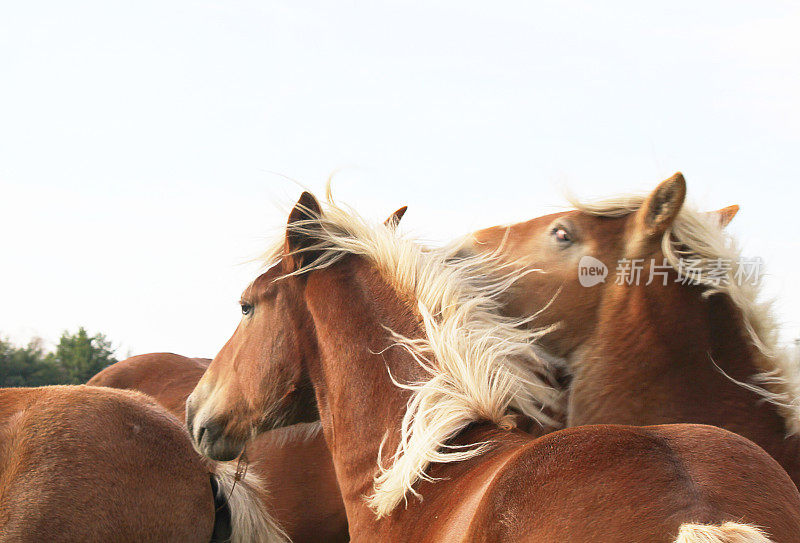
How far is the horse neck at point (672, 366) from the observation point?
2.76m

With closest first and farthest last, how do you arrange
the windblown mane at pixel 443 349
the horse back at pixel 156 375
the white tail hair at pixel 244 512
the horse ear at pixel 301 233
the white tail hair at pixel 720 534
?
the white tail hair at pixel 720 534
the windblown mane at pixel 443 349
the horse ear at pixel 301 233
the white tail hair at pixel 244 512
the horse back at pixel 156 375

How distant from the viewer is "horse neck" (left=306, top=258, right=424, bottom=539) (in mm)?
2588

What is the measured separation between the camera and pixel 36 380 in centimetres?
1427

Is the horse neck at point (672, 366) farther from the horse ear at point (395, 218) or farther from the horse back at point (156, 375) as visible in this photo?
Answer: the horse back at point (156, 375)

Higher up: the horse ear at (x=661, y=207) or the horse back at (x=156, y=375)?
the horse ear at (x=661, y=207)

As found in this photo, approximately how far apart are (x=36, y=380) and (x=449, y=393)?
46.5 feet

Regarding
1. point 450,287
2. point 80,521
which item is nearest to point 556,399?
point 450,287

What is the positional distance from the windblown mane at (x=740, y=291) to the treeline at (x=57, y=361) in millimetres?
12652

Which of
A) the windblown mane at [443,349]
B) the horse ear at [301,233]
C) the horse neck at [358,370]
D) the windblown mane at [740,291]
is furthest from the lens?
the horse ear at [301,233]

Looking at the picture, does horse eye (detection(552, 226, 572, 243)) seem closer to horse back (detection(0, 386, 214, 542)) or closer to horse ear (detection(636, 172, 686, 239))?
horse ear (detection(636, 172, 686, 239))

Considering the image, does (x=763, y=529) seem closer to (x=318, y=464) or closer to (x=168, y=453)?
(x=168, y=453)

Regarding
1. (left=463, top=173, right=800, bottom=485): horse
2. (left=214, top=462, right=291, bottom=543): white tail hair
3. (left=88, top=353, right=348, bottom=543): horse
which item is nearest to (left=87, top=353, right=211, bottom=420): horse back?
(left=88, top=353, right=348, bottom=543): horse

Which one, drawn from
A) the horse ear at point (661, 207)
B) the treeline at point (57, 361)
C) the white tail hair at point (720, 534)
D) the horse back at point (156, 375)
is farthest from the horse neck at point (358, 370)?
the treeline at point (57, 361)

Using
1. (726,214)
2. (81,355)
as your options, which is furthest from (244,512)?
(81,355)
